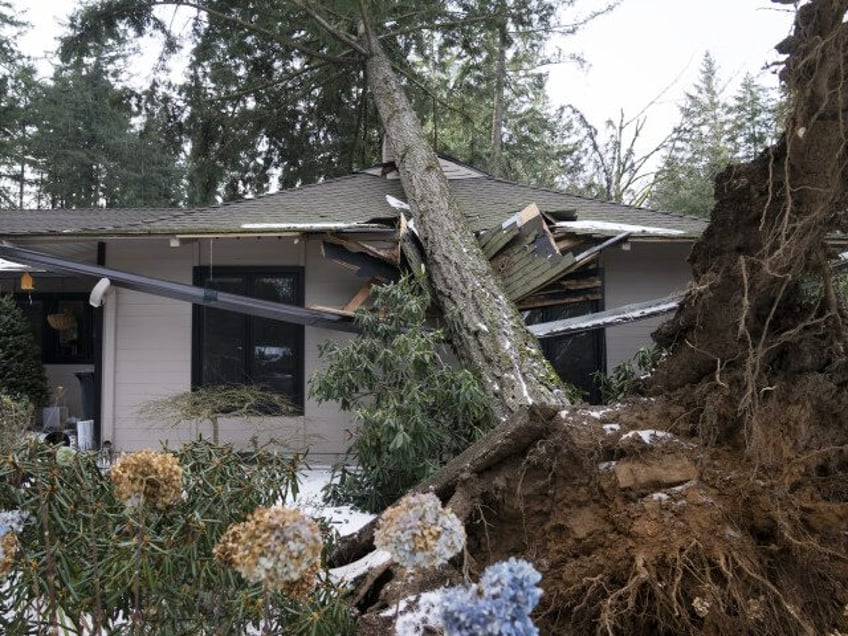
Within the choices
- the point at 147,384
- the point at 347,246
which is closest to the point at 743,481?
the point at 347,246

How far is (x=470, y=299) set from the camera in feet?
18.3

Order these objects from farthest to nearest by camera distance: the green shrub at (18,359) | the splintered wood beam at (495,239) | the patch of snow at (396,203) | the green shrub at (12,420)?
the green shrub at (18,359) < the patch of snow at (396,203) < the splintered wood beam at (495,239) < the green shrub at (12,420)

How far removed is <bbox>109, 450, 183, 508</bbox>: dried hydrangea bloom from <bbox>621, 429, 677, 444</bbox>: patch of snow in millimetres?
1772

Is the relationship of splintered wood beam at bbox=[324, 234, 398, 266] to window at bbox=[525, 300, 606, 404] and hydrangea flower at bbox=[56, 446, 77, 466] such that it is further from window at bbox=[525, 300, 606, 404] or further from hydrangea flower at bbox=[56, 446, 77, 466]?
hydrangea flower at bbox=[56, 446, 77, 466]

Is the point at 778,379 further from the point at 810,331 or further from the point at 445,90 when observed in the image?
the point at 445,90

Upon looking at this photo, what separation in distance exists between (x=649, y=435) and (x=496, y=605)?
1712mm

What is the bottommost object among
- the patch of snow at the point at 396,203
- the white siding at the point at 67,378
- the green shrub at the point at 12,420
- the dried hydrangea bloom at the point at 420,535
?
the white siding at the point at 67,378

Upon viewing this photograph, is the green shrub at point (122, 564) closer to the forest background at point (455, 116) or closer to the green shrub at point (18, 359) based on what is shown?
the green shrub at point (18, 359)

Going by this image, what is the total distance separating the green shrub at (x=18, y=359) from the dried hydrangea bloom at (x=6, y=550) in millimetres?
8306

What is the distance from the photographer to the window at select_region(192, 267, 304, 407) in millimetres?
7535

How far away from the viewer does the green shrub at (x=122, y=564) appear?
195cm

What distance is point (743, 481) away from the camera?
2494 mm

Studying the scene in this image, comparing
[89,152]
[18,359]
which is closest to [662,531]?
[18,359]

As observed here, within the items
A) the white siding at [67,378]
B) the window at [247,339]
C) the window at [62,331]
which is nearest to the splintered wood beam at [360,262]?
the window at [247,339]
